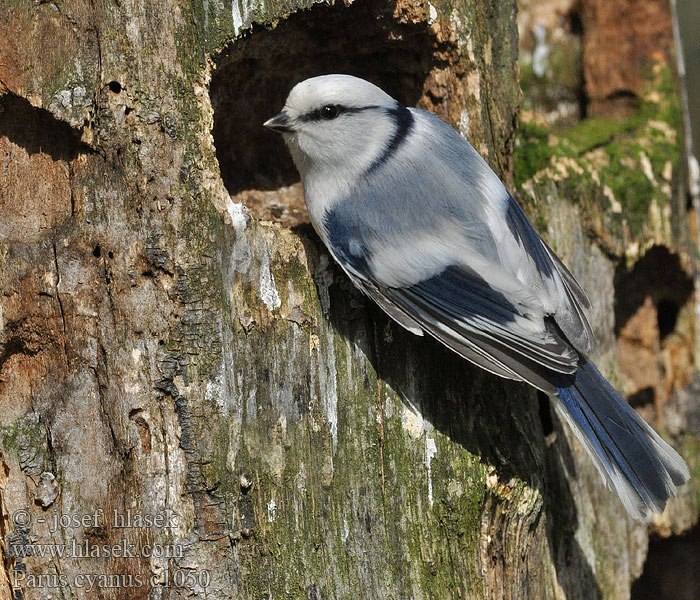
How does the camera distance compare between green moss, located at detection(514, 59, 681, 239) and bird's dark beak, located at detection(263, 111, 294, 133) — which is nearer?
bird's dark beak, located at detection(263, 111, 294, 133)

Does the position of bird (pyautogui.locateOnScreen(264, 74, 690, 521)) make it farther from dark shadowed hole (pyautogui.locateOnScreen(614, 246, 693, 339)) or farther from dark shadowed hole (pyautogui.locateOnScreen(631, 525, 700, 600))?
dark shadowed hole (pyautogui.locateOnScreen(631, 525, 700, 600))

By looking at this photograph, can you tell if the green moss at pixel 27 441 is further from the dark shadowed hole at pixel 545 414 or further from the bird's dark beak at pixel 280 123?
the dark shadowed hole at pixel 545 414

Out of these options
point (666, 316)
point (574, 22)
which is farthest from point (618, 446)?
point (574, 22)

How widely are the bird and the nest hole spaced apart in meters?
0.30

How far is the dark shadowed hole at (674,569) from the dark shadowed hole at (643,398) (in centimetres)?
67

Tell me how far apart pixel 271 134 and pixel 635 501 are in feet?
6.99

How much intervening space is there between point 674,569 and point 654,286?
4.76ft

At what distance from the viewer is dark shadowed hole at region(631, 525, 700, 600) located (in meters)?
4.06

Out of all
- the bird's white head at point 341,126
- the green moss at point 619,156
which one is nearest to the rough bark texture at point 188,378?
the bird's white head at point 341,126

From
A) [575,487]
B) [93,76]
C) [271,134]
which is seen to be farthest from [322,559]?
[271,134]

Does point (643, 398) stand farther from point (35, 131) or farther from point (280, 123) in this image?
point (35, 131)

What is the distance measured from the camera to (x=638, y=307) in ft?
13.2

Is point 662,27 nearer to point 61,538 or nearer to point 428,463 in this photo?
Answer: point 428,463

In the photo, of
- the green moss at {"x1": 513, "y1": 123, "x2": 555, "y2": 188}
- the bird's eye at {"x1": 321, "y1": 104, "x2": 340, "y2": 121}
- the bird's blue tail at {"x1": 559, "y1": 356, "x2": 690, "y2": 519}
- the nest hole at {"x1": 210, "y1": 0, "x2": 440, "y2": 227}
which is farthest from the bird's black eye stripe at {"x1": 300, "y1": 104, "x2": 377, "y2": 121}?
the bird's blue tail at {"x1": 559, "y1": 356, "x2": 690, "y2": 519}
